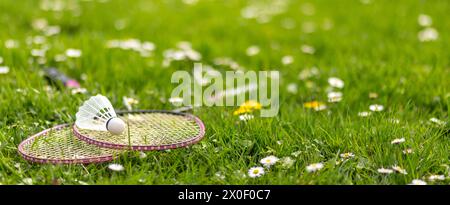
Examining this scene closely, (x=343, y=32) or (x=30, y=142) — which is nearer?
(x=30, y=142)

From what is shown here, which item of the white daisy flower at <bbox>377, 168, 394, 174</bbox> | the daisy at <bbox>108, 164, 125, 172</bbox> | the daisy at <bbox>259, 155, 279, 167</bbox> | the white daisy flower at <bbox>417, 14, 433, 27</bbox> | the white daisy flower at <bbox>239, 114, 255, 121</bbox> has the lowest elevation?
the white daisy flower at <bbox>377, 168, 394, 174</bbox>

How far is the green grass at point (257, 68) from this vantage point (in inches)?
106

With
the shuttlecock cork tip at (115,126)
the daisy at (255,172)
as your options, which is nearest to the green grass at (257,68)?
the daisy at (255,172)

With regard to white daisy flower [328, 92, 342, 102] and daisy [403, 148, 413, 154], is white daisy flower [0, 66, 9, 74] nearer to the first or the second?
white daisy flower [328, 92, 342, 102]

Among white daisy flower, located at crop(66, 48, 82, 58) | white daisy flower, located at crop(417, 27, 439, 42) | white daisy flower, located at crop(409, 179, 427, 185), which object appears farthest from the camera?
white daisy flower, located at crop(417, 27, 439, 42)

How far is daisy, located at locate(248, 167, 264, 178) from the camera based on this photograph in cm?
264

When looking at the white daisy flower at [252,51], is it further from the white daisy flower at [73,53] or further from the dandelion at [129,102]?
the dandelion at [129,102]

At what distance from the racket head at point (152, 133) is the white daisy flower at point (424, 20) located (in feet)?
11.0

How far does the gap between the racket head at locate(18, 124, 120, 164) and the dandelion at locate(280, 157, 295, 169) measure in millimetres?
746

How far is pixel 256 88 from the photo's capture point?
4137 millimetres

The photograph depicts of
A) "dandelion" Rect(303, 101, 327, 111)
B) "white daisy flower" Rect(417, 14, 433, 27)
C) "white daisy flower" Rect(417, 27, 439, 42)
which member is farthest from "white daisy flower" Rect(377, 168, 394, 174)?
"white daisy flower" Rect(417, 14, 433, 27)
